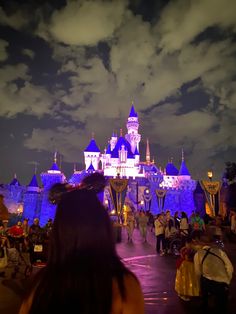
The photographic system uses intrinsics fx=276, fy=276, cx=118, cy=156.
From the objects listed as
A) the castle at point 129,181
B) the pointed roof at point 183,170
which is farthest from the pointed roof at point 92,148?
the pointed roof at point 183,170

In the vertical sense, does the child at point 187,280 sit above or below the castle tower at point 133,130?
below

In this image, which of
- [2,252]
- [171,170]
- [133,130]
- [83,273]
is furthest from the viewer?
[133,130]

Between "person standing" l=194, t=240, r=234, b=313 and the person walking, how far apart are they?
3.45 metres

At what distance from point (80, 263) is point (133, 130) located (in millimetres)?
60176

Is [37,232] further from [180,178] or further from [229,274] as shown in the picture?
[180,178]

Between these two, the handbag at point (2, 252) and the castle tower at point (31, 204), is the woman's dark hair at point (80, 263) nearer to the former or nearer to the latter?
the handbag at point (2, 252)

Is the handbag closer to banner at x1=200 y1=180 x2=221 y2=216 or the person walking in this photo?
the person walking

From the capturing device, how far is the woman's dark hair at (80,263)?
1330 mm

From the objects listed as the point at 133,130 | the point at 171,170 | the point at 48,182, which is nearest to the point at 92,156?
the point at 133,130

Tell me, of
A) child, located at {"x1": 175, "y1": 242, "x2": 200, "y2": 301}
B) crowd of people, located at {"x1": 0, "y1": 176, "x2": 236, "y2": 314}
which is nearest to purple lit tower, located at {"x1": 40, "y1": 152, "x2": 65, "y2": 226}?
child, located at {"x1": 175, "y1": 242, "x2": 200, "y2": 301}

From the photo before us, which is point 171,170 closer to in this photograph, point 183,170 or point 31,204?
point 183,170

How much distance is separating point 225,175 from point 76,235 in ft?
84.2

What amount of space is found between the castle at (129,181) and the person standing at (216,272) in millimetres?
33750

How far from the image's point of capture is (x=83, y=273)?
1368 mm
